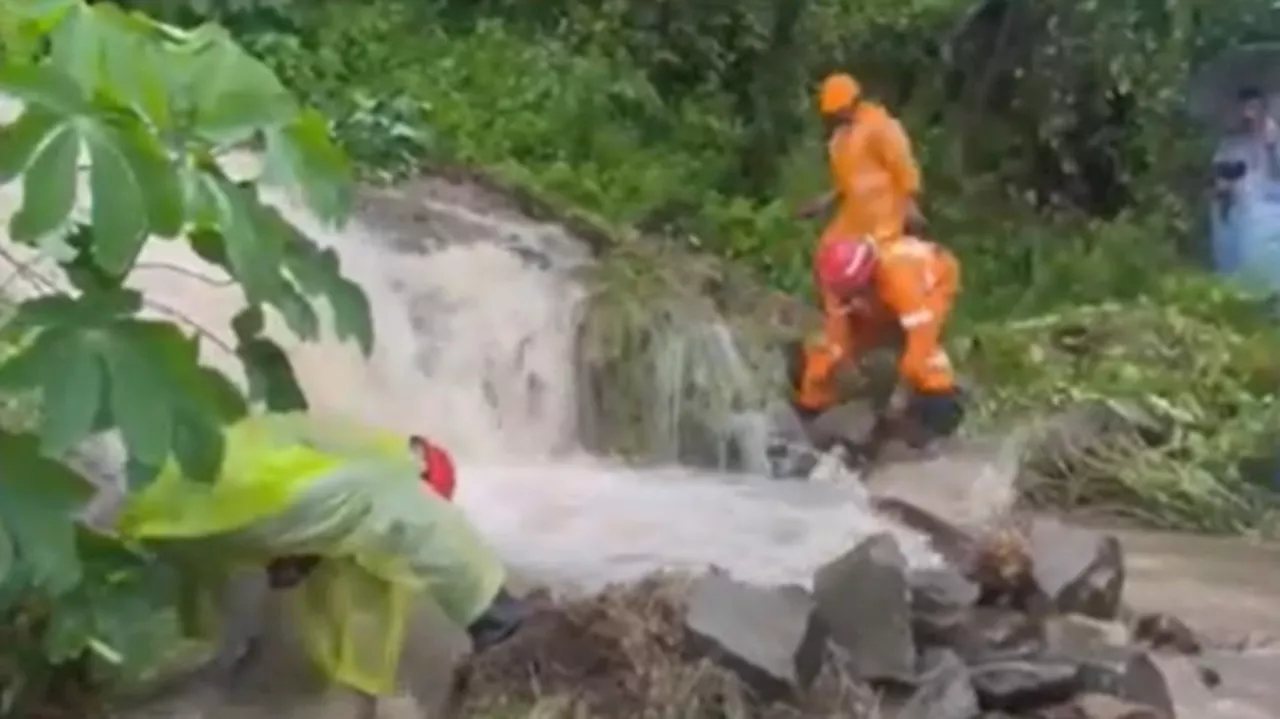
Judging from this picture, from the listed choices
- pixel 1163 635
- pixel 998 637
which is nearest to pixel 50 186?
pixel 998 637

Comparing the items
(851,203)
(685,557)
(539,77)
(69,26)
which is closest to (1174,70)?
(539,77)

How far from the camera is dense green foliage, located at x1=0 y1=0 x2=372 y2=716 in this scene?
281 cm

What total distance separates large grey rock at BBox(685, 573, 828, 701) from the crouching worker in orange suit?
3.10m

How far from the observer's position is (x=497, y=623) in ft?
12.9

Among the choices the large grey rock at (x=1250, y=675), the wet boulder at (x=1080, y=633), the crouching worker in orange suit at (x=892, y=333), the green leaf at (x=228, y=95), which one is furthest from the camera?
the crouching worker in orange suit at (x=892, y=333)

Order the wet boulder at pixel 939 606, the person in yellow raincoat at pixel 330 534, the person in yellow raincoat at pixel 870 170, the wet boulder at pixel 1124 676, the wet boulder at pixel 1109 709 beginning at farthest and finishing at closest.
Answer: the person in yellow raincoat at pixel 870 170 < the wet boulder at pixel 939 606 < the wet boulder at pixel 1124 676 < the wet boulder at pixel 1109 709 < the person in yellow raincoat at pixel 330 534

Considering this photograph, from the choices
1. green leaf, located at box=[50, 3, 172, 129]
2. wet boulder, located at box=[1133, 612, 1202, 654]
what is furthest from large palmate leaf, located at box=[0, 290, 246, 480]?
wet boulder, located at box=[1133, 612, 1202, 654]

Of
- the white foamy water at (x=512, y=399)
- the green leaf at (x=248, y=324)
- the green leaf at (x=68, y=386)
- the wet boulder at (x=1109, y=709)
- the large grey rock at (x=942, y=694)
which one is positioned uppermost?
the green leaf at (x=68, y=386)

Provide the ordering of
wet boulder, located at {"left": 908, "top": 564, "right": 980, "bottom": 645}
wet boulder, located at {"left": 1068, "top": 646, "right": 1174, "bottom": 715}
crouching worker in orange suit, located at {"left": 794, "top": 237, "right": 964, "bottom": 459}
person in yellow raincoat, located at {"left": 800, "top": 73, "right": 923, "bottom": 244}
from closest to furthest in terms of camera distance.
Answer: wet boulder, located at {"left": 1068, "top": 646, "right": 1174, "bottom": 715} < wet boulder, located at {"left": 908, "top": 564, "right": 980, "bottom": 645} < crouching worker in orange suit, located at {"left": 794, "top": 237, "right": 964, "bottom": 459} < person in yellow raincoat, located at {"left": 800, "top": 73, "right": 923, "bottom": 244}

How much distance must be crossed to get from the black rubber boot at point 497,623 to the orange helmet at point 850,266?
10.6ft

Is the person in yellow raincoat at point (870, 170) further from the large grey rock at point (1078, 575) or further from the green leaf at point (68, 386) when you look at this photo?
the green leaf at point (68, 386)

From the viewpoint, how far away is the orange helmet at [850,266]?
23.2ft

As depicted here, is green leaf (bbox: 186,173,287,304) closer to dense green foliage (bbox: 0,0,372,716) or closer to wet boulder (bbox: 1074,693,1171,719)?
dense green foliage (bbox: 0,0,372,716)

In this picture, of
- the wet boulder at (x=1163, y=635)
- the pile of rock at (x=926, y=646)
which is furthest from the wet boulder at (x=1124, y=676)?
the wet boulder at (x=1163, y=635)
